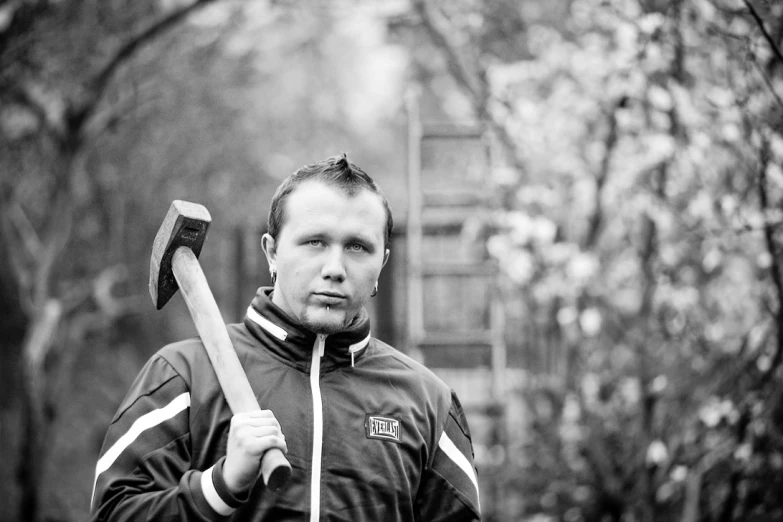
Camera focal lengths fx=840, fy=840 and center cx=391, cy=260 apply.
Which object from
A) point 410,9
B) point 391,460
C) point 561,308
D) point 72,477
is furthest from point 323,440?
point 72,477

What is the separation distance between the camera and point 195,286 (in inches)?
85.2

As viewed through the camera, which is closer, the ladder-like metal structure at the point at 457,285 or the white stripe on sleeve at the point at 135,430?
the white stripe on sleeve at the point at 135,430

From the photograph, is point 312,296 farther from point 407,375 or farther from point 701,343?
point 701,343

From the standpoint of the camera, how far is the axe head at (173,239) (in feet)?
7.14

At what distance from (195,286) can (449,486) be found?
0.82 m

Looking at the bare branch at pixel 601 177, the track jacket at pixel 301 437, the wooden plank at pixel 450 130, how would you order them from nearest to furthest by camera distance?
the track jacket at pixel 301 437 → the bare branch at pixel 601 177 → the wooden plank at pixel 450 130

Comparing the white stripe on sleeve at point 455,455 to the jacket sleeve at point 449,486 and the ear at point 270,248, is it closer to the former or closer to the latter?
the jacket sleeve at point 449,486

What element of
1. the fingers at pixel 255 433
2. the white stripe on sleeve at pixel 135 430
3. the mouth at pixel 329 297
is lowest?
the white stripe on sleeve at pixel 135 430

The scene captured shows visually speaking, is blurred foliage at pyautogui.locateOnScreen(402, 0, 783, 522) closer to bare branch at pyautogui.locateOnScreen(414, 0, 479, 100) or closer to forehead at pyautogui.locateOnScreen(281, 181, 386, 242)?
bare branch at pyautogui.locateOnScreen(414, 0, 479, 100)

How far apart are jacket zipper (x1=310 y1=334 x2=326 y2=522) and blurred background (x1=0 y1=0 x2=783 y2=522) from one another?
1891 millimetres

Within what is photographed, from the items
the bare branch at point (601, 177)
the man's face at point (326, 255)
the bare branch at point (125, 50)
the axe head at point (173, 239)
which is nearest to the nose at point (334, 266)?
the man's face at point (326, 255)

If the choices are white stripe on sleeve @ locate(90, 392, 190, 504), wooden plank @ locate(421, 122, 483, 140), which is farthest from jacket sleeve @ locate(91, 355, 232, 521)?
wooden plank @ locate(421, 122, 483, 140)

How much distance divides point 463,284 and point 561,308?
7.29ft

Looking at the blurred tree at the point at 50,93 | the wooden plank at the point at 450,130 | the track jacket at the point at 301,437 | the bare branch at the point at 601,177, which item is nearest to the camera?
the track jacket at the point at 301,437
